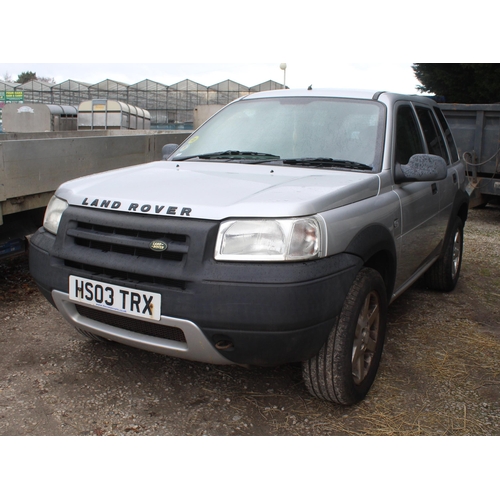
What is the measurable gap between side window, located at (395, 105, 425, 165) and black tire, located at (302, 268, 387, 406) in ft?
3.32

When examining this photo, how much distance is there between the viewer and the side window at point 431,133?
433cm

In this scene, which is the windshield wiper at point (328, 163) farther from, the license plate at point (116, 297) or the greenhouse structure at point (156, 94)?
the greenhouse structure at point (156, 94)

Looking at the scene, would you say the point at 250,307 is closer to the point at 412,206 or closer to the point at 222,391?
the point at 222,391

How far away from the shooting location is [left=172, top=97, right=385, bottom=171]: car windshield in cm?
342

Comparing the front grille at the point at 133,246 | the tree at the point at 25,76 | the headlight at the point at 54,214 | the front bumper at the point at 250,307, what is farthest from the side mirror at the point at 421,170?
the tree at the point at 25,76

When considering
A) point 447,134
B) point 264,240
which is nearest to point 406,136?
point 447,134

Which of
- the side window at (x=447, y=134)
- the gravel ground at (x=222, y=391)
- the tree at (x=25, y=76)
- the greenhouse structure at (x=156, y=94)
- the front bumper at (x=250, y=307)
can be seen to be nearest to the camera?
the front bumper at (x=250, y=307)

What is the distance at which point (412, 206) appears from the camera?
144 inches

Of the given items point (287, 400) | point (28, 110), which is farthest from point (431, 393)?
point (28, 110)

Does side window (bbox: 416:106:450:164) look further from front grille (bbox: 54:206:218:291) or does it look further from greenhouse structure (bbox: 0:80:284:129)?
greenhouse structure (bbox: 0:80:284:129)

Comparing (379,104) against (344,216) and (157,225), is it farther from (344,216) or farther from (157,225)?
(157,225)

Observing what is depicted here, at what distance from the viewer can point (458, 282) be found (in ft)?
18.9

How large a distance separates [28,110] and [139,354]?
1855cm

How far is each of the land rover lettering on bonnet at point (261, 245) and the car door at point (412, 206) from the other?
0.02m
